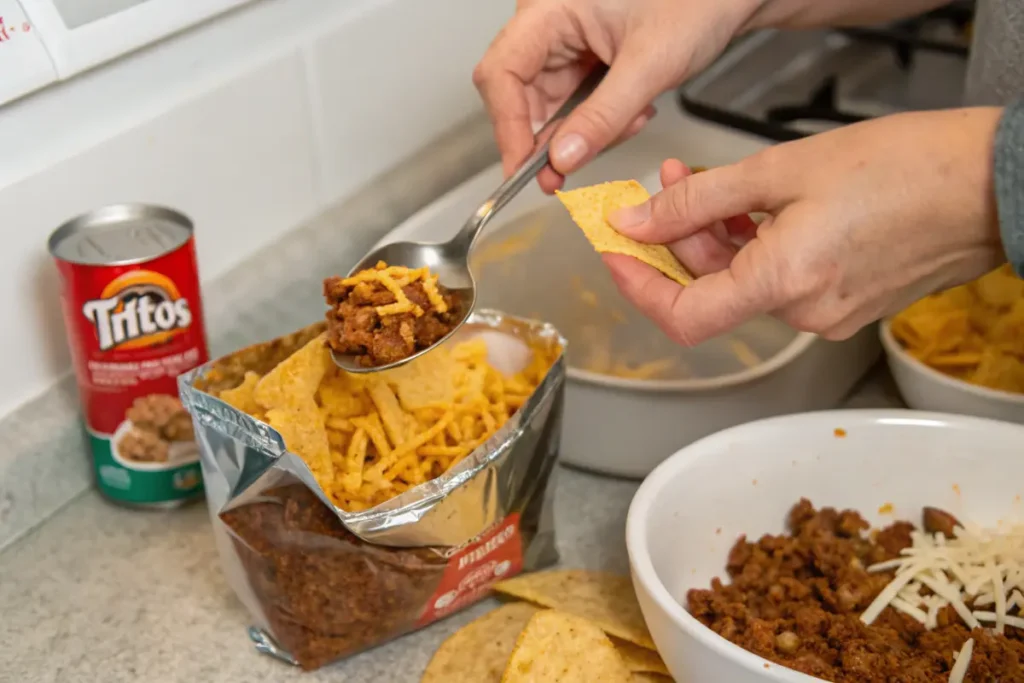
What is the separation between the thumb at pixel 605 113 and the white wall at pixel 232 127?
0.34m

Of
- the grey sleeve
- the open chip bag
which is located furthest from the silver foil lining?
the grey sleeve

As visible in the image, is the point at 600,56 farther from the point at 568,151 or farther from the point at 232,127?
the point at 232,127

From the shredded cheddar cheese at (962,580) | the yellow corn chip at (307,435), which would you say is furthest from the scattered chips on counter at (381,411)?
the shredded cheddar cheese at (962,580)

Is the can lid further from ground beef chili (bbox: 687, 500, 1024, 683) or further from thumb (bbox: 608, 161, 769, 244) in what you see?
ground beef chili (bbox: 687, 500, 1024, 683)

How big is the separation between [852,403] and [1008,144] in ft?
1.79

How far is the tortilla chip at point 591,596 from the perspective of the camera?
92 centimetres

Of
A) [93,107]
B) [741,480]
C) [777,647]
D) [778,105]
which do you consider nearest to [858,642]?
[777,647]

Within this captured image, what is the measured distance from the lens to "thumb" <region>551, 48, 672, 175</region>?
38.5 inches

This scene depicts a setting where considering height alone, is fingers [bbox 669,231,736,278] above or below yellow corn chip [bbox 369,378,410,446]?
above

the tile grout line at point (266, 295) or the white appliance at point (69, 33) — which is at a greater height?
the white appliance at point (69, 33)

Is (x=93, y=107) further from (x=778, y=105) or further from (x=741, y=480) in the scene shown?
(x=778, y=105)

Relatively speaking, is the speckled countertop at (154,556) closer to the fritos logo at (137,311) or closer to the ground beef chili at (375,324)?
the fritos logo at (137,311)

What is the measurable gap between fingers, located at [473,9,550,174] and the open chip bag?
0.19 meters

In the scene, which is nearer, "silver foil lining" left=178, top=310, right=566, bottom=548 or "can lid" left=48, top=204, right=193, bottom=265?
"silver foil lining" left=178, top=310, right=566, bottom=548
